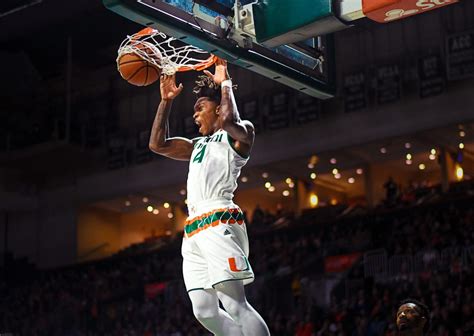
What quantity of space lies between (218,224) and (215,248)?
181mm

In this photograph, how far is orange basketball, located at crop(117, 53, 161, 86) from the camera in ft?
23.2

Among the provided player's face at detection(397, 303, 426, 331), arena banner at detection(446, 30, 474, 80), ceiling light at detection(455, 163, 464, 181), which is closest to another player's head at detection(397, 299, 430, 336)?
player's face at detection(397, 303, 426, 331)

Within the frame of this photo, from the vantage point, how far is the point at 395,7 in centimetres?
632

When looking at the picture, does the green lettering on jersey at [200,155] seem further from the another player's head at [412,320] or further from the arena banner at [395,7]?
the another player's head at [412,320]

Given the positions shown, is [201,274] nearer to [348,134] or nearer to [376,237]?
[376,237]

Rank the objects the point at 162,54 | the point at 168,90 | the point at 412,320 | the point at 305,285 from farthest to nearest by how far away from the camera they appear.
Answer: the point at 305,285 → the point at 162,54 → the point at 168,90 → the point at 412,320

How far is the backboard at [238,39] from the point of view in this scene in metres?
6.41

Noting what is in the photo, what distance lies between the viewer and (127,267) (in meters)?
28.3

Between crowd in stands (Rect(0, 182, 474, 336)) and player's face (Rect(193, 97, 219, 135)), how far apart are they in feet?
30.0

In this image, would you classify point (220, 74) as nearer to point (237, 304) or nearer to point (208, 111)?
point (208, 111)

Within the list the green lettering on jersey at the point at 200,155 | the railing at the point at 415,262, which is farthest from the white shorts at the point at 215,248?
the railing at the point at 415,262

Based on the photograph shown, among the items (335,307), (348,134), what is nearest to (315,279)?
(335,307)

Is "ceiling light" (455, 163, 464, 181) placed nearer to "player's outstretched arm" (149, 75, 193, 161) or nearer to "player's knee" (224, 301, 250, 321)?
"player's outstretched arm" (149, 75, 193, 161)

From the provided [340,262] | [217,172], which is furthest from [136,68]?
[340,262]
